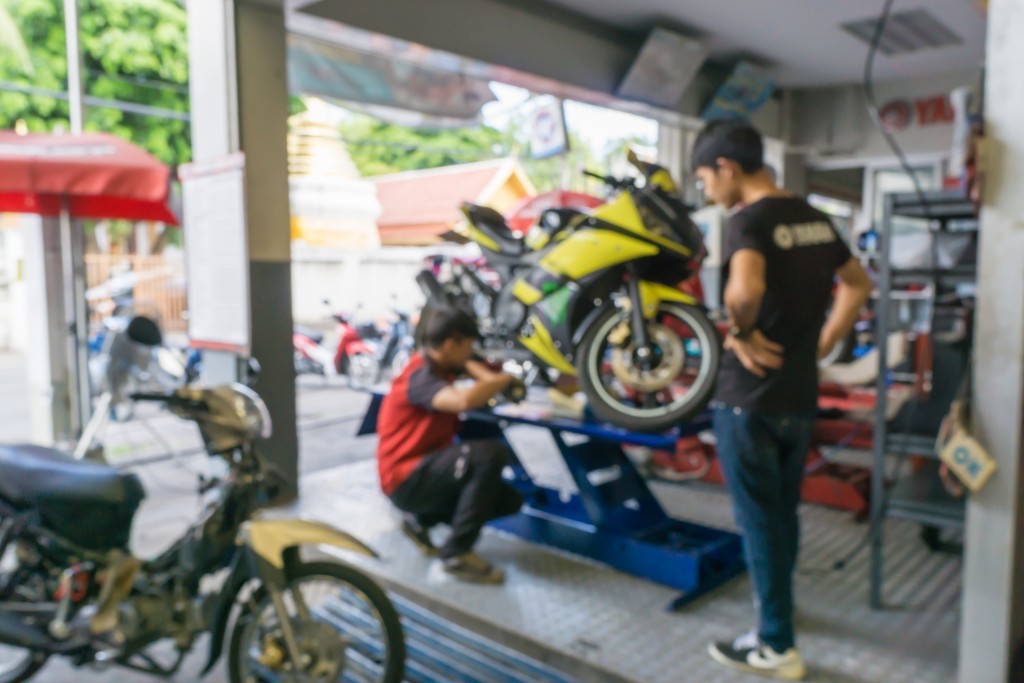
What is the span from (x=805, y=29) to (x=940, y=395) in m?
4.21

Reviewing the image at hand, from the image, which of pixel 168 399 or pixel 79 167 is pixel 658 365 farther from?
pixel 79 167

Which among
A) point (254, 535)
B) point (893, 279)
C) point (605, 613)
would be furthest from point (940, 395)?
point (254, 535)

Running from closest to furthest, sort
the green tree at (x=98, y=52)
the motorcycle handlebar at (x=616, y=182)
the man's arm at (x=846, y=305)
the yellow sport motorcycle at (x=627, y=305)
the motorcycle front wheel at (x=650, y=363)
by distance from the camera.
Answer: the man's arm at (x=846, y=305) → the motorcycle front wheel at (x=650, y=363) → the yellow sport motorcycle at (x=627, y=305) → the motorcycle handlebar at (x=616, y=182) → the green tree at (x=98, y=52)

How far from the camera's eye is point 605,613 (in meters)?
2.93

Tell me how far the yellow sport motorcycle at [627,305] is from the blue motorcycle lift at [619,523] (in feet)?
0.68

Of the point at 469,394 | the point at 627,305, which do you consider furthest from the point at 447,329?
the point at 627,305

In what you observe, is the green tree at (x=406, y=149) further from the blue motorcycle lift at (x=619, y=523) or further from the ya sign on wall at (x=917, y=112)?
the blue motorcycle lift at (x=619, y=523)

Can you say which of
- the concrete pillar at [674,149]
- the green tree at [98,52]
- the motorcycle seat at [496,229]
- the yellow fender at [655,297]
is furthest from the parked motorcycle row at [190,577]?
the green tree at [98,52]

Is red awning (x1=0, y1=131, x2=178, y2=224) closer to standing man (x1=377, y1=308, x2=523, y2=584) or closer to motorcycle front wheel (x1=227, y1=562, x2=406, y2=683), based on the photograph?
standing man (x1=377, y1=308, x2=523, y2=584)

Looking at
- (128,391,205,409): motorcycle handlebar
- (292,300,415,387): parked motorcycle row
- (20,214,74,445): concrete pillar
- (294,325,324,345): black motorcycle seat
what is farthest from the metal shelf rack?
(294,325,324,345): black motorcycle seat

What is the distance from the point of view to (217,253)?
14.3 ft

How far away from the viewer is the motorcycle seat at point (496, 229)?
430 cm

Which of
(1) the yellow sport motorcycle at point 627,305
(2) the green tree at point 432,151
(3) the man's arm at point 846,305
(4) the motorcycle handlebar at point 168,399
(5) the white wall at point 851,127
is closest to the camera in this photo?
(4) the motorcycle handlebar at point 168,399

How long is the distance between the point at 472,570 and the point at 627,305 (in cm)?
129
